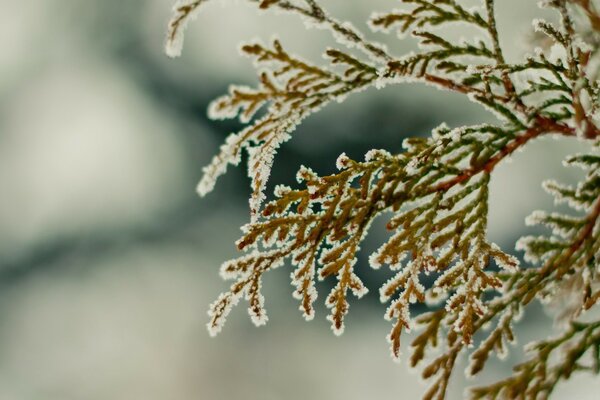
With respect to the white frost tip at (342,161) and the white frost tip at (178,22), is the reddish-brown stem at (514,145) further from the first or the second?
the white frost tip at (178,22)

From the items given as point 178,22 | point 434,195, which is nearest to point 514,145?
point 434,195

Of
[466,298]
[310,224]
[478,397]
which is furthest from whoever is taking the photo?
[310,224]

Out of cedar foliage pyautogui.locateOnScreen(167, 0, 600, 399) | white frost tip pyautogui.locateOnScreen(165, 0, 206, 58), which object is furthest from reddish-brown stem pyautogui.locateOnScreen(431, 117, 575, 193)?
white frost tip pyautogui.locateOnScreen(165, 0, 206, 58)

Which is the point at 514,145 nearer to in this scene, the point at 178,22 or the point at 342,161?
the point at 342,161

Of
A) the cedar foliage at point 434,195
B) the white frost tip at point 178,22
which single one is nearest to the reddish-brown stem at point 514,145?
the cedar foliage at point 434,195

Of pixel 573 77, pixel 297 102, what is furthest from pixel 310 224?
pixel 573 77

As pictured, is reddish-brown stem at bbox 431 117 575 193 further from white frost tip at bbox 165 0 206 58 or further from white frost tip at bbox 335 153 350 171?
white frost tip at bbox 165 0 206 58

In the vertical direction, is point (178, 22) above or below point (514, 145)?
above

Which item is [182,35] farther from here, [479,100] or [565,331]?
[565,331]

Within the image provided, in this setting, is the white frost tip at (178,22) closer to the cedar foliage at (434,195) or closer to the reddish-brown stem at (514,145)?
the cedar foliage at (434,195)

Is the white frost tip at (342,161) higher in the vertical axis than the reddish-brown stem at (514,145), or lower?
higher

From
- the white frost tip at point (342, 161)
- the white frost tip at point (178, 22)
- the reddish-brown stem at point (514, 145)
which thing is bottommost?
the reddish-brown stem at point (514, 145)
